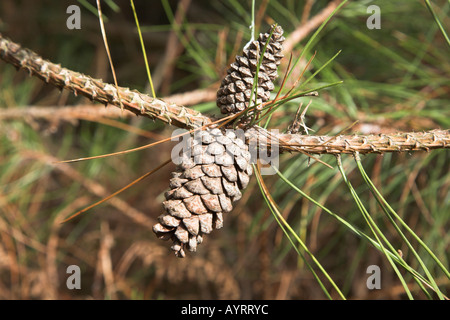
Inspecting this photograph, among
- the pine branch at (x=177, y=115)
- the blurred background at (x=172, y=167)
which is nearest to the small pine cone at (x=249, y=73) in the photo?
the pine branch at (x=177, y=115)

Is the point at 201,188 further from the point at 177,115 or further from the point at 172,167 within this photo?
the point at 172,167

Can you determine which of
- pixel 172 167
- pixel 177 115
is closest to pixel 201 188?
pixel 177 115

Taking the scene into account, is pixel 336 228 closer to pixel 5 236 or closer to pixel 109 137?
pixel 109 137

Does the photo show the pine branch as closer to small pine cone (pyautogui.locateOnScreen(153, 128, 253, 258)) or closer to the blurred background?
small pine cone (pyautogui.locateOnScreen(153, 128, 253, 258))

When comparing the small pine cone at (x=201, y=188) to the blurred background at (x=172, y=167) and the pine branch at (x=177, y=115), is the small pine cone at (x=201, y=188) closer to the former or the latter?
the pine branch at (x=177, y=115)

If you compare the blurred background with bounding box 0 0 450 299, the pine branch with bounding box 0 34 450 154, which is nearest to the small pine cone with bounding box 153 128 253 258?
the pine branch with bounding box 0 34 450 154
